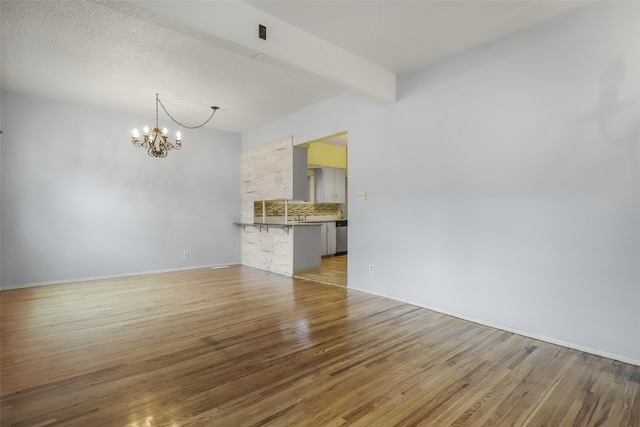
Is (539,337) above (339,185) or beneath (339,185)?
beneath

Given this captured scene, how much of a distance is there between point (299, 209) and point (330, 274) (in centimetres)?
257

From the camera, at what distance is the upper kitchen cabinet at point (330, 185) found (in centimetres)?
808

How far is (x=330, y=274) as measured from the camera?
19.0 ft

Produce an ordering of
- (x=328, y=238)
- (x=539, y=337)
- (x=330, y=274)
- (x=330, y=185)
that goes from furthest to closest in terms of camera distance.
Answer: (x=328, y=238)
(x=330, y=185)
(x=330, y=274)
(x=539, y=337)

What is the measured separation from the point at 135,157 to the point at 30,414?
4.94 meters

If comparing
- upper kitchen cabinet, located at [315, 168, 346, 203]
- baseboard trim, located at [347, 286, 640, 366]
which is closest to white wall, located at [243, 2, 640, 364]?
baseboard trim, located at [347, 286, 640, 366]

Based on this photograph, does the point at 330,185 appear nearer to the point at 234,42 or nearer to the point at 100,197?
the point at 100,197

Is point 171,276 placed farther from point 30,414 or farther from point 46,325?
point 30,414

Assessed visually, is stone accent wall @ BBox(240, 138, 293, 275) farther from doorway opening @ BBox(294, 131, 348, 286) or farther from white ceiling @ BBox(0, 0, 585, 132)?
white ceiling @ BBox(0, 0, 585, 132)

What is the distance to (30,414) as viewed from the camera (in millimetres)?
1810

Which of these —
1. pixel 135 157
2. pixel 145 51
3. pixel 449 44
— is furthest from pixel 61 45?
pixel 449 44

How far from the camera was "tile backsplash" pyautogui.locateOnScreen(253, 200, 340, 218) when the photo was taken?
6988mm

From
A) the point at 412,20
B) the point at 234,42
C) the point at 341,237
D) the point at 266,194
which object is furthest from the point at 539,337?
the point at 341,237

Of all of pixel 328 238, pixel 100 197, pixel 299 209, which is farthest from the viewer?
pixel 328 238
